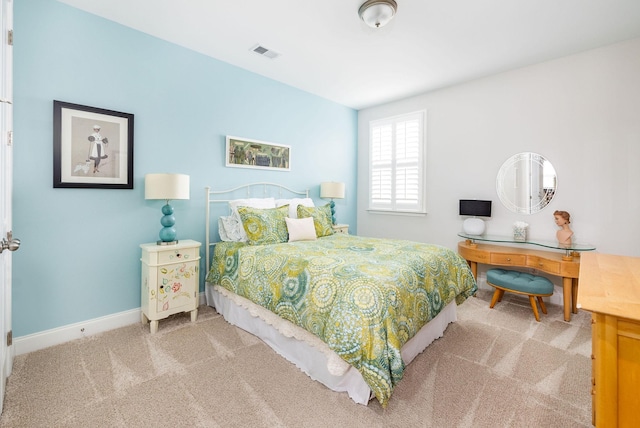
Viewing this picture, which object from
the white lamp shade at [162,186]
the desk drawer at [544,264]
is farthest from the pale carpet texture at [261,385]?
the white lamp shade at [162,186]

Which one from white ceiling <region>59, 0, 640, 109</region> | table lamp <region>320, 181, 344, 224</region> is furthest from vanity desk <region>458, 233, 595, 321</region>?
white ceiling <region>59, 0, 640, 109</region>

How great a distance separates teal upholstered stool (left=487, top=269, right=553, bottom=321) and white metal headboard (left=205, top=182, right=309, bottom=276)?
2613 millimetres

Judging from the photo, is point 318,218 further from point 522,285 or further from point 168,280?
point 522,285

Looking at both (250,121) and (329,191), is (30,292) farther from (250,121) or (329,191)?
(329,191)

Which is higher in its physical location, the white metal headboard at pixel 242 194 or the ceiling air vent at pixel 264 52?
the ceiling air vent at pixel 264 52

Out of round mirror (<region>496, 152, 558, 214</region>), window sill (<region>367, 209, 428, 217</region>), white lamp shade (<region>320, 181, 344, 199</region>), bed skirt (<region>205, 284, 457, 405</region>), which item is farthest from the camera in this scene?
window sill (<region>367, 209, 428, 217</region>)

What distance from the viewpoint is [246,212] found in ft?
9.90

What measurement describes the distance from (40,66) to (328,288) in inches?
110

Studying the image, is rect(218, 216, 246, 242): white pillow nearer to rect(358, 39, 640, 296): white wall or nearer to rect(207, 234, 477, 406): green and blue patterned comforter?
rect(207, 234, 477, 406): green and blue patterned comforter

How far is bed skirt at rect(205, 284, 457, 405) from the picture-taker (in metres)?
1.75

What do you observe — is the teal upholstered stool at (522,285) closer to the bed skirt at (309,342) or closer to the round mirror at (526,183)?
Result: the bed skirt at (309,342)

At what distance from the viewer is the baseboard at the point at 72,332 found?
2227mm

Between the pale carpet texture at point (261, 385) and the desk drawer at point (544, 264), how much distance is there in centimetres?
62

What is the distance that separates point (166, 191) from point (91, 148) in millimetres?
721
